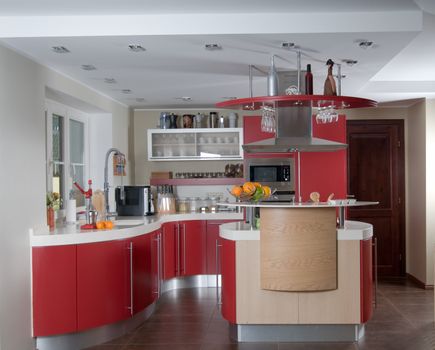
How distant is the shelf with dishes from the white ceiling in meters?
2.54

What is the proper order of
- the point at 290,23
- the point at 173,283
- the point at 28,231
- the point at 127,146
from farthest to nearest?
the point at 127,146
the point at 173,283
the point at 28,231
the point at 290,23

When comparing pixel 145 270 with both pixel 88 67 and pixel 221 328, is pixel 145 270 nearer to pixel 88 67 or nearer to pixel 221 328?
pixel 221 328

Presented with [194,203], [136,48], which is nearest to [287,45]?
[136,48]

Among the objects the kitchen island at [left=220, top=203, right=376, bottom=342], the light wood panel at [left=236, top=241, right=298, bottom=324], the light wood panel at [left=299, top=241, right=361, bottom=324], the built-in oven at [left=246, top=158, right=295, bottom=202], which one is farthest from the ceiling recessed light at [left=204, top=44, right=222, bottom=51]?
the built-in oven at [left=246, top=158, right=295, bottom=202]

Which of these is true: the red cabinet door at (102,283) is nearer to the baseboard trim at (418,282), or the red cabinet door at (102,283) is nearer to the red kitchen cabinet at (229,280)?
the red kitchen cabinet at (229,280)

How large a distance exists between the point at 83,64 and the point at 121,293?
6.39 ft

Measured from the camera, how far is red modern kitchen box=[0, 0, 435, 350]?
3.71 meters

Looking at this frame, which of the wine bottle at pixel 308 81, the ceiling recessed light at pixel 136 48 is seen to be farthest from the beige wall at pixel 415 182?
the ceiling recessed light at pixel 136 48

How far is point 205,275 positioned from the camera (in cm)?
680

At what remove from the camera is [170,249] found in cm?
652

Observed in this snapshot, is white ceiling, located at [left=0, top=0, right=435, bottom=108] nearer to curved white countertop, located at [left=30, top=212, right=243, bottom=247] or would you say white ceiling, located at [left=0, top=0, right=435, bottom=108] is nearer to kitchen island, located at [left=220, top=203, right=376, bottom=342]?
kitchen island, located at [left=220, top=203, right=376, bottom=342]

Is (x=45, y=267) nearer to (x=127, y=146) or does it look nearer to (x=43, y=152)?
(x=43, y=152)

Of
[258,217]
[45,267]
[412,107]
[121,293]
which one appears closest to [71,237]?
[45,267]

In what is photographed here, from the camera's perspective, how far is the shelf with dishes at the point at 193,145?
23.7 feet
